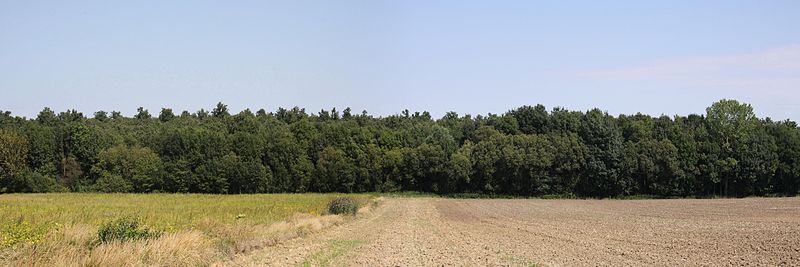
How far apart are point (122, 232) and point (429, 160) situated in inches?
3487

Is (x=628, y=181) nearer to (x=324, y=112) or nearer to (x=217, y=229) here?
(x=217, y=229)

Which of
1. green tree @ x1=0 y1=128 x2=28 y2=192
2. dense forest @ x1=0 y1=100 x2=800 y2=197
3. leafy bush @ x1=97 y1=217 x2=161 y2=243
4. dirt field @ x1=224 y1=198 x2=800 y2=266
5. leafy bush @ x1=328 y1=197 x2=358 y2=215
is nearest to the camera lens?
leafy bush @ x1=97 y1=217 x2=161 y2=243

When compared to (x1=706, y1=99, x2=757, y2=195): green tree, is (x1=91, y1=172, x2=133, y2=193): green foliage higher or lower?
lower

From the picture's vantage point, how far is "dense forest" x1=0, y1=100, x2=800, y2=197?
322 feet

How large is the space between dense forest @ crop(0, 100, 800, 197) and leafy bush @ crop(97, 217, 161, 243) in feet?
271

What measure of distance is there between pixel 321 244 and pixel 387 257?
5800mm

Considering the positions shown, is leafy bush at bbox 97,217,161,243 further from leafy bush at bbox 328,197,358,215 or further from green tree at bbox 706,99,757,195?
green tree at bbox 706,99,757,195

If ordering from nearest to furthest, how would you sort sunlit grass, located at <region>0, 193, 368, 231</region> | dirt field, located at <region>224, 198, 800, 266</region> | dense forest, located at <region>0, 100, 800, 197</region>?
1. dirt field, located at <region>224, 198, 800, 266</region>
2. sunlit grass, located at <region>0, 193, 368, 231</region>
3. dense forest, located at <region>0, 100, 800, 197</region>

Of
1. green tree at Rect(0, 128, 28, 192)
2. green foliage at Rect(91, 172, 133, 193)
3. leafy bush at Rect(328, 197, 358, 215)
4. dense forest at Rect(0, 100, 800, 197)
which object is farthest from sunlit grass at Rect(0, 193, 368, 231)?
dense forest at Rect(0, 100, 800, 197)

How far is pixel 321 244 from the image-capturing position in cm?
2709

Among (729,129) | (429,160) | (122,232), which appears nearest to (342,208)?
(122,232)

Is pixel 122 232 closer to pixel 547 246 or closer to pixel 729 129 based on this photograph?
pixel 547 246

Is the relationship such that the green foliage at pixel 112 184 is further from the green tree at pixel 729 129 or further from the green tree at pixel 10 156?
the green tree at pixel 729 129

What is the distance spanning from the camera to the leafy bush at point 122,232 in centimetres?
1951
